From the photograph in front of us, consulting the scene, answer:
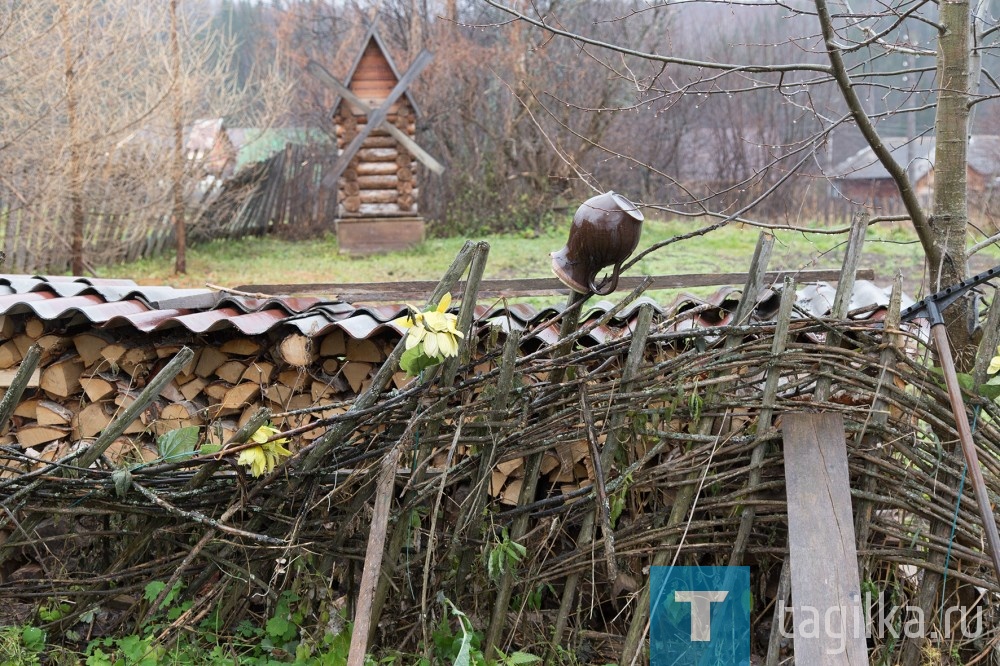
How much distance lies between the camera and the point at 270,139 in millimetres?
18016

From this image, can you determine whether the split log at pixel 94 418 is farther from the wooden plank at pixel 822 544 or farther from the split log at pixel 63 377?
the wooden plank at pixel 822 544

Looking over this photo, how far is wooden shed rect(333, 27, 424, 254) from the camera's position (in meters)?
12.9

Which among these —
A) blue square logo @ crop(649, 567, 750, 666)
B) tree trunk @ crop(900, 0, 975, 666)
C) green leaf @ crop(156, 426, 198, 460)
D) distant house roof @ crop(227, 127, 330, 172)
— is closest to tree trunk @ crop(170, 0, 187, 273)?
distant house roof @ crop(227, 127, 330, 172)

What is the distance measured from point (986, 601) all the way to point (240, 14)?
2955cm

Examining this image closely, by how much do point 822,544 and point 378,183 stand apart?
37.0 feet

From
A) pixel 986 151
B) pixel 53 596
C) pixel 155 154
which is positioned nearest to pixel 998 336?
pixel 53 596

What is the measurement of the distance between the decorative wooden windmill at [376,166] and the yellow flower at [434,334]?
1033 cm

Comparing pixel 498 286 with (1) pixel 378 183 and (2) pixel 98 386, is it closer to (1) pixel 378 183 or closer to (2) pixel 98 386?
(2) pixel 98 386

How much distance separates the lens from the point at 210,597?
10.1 ft

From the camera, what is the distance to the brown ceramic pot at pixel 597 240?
279 cm

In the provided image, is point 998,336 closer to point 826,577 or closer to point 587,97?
point 826,577

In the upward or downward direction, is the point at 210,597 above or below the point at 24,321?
below

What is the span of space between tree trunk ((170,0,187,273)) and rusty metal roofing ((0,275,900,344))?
7.92m

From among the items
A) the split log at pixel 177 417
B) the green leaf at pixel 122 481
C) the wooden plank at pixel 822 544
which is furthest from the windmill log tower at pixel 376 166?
the wooden plank at pixel 822 544
